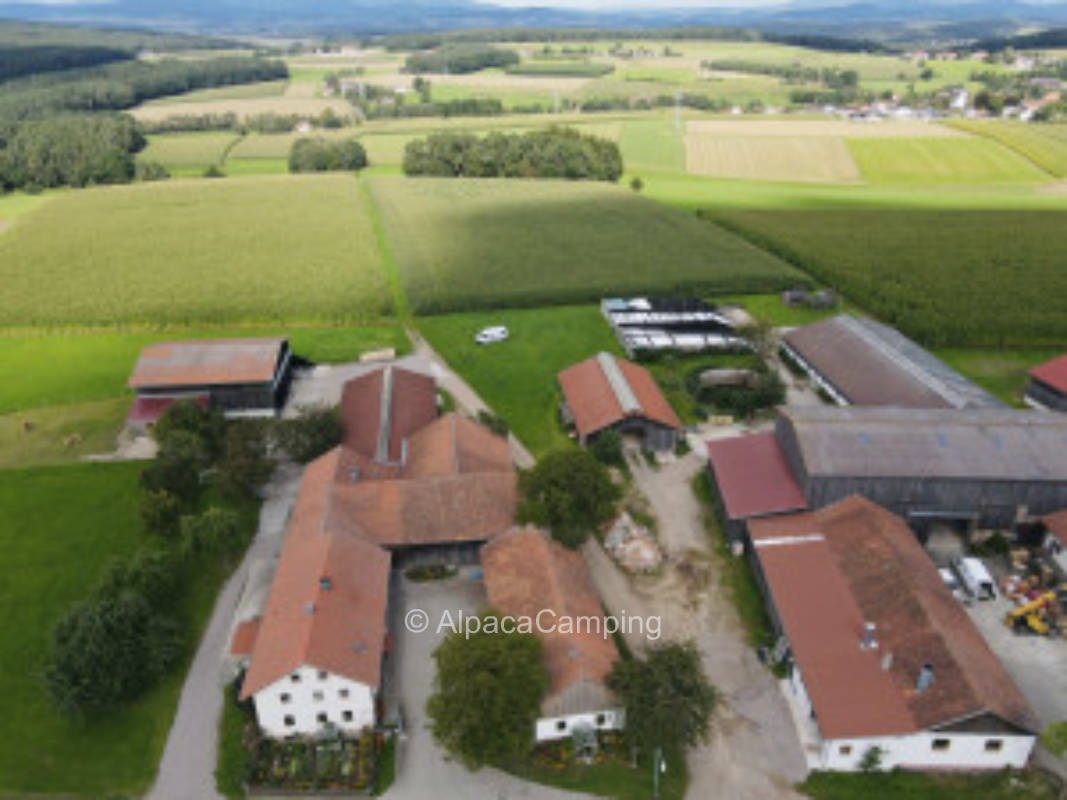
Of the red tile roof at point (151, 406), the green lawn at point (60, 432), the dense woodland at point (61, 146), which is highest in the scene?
the red tile roof at point (151, 406)

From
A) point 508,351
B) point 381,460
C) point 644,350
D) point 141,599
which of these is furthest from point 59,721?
point 644,350

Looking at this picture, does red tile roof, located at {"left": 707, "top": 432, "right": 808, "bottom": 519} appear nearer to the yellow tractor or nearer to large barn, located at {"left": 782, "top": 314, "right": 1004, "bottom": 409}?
the yellow tractor

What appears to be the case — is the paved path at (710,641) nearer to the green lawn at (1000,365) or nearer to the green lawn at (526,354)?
the green lawn at (526,354)

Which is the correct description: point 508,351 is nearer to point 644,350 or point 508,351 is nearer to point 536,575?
point 644,350

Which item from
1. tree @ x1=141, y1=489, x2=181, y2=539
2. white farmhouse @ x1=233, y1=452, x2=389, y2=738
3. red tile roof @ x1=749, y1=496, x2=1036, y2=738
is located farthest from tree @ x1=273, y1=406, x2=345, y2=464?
red tile roof @ x1=749, y1=496, x2=1036, y2=738

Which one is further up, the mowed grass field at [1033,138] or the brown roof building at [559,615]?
the brown roof building at [559,615]

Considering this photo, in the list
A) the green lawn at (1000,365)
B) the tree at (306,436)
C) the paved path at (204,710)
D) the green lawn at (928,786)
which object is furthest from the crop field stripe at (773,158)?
the green lawn at (928,786)

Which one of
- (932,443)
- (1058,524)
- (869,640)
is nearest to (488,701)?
(869,640)
